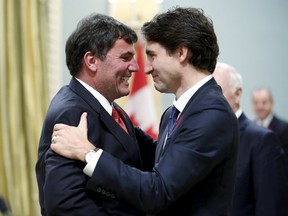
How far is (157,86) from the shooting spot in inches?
90.0

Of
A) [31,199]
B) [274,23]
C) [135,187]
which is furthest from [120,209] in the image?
[274,23]

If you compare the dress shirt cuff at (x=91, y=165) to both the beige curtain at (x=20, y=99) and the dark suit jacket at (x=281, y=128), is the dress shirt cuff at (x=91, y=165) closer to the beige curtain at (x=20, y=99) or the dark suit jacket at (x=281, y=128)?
the beige curtain at (x=20, y=99)

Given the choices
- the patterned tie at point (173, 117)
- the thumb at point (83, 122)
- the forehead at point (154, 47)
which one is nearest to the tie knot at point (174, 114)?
the patterned tie at point (173, 117)

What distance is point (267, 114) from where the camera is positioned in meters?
5.99

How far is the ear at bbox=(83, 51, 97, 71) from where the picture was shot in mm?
2242

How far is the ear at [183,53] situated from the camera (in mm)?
2188

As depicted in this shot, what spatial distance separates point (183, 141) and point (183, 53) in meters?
0.32

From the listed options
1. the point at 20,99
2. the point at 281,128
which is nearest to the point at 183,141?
the point at 20,99

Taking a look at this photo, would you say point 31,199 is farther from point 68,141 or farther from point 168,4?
point 68,141

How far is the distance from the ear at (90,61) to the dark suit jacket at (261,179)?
107cm

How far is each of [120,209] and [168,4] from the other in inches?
127

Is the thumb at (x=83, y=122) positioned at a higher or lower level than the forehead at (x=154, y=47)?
lower

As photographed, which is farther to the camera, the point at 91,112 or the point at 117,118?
the point at 117,118

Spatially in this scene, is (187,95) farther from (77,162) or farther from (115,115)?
(77,162)
